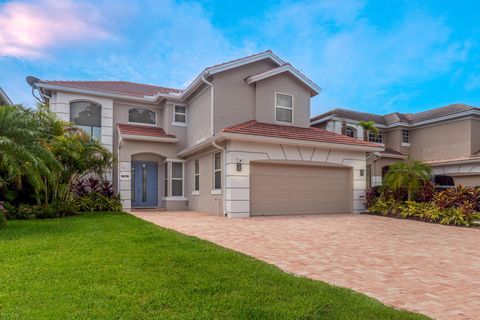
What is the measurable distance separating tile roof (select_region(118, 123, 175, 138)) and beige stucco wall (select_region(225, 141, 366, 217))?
5.35 meters

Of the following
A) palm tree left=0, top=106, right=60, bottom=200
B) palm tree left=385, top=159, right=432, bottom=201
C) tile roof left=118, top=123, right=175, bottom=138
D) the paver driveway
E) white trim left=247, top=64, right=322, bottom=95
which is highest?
white trim left=247, top=64, right=322, bottom=95

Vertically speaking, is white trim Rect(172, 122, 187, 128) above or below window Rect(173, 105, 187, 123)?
below

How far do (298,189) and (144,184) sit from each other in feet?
26.5

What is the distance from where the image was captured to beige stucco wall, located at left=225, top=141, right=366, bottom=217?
12.1 meters

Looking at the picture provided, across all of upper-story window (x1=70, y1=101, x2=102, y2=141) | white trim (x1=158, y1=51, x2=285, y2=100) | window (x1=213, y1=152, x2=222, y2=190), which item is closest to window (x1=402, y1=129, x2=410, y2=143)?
white trim (x1=158, y1=51, x2=285, y2=100)

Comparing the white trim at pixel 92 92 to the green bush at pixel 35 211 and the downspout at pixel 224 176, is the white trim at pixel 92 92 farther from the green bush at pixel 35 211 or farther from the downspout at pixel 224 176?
the downspout at pixel 224 176

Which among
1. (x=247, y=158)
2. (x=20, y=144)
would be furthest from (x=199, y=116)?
(x=20, y=144)

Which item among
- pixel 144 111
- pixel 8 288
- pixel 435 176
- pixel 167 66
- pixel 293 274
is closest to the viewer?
pixel 8 288

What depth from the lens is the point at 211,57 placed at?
18.8 metres

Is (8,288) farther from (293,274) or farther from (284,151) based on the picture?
(284,151)

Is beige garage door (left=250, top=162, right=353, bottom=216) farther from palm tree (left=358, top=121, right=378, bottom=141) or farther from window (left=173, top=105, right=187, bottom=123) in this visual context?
palm tree (left=358, top=121, right=378, bottom=141)

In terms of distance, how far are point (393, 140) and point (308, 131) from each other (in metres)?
12.2

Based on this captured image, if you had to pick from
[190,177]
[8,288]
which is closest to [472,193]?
[190,177]

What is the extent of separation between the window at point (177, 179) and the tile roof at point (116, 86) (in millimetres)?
4259
